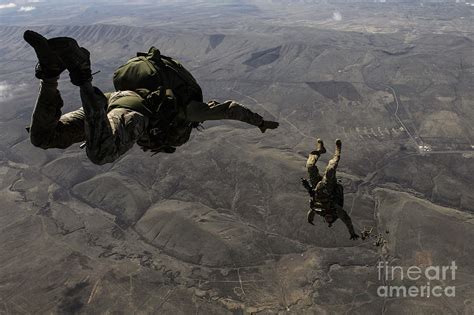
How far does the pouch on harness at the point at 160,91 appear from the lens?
527 cm

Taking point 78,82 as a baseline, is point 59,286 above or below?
below

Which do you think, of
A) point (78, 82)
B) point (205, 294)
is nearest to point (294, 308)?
point (205, 294)

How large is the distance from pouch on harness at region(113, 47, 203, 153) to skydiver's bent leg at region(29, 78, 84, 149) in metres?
0.95

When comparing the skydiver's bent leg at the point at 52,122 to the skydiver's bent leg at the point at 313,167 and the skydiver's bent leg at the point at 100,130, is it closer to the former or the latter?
the skydiver's bent leg at the point at 100,130

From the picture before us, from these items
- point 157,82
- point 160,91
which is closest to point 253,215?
point 157,82

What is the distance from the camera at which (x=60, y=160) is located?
264 feet

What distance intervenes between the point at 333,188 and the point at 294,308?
38.0 metres

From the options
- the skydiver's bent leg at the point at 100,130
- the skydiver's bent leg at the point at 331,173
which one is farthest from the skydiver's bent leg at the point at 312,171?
the skydiver's bent leg at the point at 100,130

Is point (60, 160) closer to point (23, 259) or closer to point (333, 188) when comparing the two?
point (23, 259)

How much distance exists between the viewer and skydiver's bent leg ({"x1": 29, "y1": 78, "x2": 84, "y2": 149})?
4.03 m

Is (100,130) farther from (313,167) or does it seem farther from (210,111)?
(313,167)

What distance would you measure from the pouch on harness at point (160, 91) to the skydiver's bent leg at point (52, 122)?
3.11 ft

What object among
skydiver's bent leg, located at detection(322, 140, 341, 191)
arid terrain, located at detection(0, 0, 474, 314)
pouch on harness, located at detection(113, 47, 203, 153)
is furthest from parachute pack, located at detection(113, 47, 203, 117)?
arid terrain, located at detection(0, 0, 474, 314)

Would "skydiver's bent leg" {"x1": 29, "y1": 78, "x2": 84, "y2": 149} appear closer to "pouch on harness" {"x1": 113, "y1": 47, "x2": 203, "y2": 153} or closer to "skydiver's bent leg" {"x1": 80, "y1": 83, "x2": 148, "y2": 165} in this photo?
"skydiver's bent leg" {"x1": 80, "y1": 83, "x2": 148, "y2": 165}
